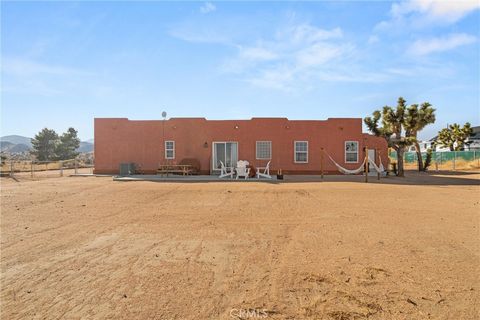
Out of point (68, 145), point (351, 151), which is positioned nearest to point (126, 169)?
point (351, 151)

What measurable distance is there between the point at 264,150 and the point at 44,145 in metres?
39.3

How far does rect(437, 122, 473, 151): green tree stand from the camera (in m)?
44.7

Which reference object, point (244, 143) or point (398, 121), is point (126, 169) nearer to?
point (244, 143)

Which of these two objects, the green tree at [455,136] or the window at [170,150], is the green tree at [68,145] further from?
the green tree at [455,136]

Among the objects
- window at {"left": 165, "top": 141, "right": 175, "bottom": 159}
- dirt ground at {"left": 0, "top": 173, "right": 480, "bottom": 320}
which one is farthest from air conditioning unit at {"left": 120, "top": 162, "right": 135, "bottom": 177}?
dirt ground at {"left": 0, "top": 173, "right": 480, "bottom": 320}

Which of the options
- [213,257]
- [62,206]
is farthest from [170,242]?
[62,206]

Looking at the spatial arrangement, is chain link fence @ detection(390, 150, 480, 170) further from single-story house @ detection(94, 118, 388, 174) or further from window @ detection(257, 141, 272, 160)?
window @ detection(257, 141, 272, 160)

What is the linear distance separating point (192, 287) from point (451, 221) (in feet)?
20.5

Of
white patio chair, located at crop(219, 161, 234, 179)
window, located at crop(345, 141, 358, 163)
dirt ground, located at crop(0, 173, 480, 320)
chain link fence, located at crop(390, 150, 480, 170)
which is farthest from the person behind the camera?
chain link fence, located at crop(390, 150, 480, 170)

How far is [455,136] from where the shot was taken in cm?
Answer: 4578

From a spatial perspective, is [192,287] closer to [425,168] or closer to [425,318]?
[425,318]

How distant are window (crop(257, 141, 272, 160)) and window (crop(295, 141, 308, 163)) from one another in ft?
5.43

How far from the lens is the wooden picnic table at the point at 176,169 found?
20219mm

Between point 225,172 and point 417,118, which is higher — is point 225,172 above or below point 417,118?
below
